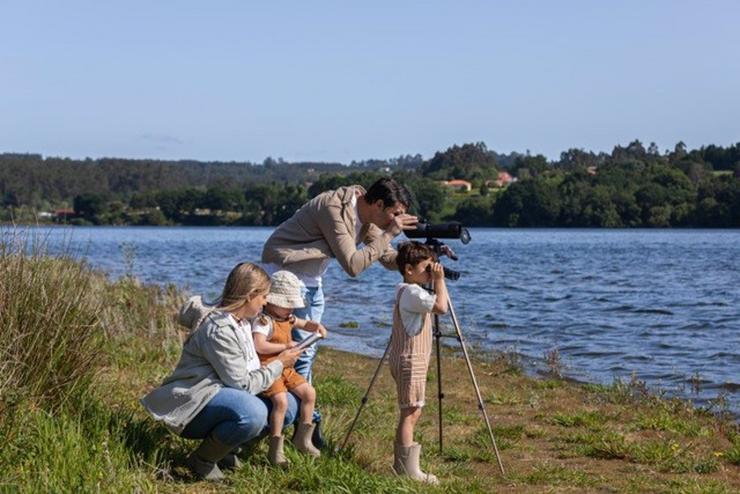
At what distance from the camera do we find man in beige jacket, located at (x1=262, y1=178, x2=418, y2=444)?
6004 millimetres

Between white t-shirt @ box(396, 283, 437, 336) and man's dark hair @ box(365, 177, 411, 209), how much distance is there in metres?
0.50

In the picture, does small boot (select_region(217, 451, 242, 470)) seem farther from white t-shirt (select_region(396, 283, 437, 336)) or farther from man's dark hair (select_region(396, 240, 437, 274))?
man's dark hair (select_region(396, 240, 437, 274))

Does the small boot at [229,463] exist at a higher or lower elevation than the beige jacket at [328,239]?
lower

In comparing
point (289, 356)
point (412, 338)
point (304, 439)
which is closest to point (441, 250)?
point (412, 338)

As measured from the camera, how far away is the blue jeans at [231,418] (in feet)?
17.5

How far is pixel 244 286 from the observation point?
213 inches

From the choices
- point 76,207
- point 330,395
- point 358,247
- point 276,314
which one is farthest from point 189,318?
point 76,207

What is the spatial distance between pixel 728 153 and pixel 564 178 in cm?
1805

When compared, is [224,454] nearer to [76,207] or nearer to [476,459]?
[476,459]

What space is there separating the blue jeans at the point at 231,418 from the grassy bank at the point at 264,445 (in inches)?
10.3

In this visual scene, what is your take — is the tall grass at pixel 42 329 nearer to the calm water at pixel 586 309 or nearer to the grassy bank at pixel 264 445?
the grassy bank at pixel 264 445

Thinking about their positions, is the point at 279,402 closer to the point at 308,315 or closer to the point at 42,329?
the point at 308,315

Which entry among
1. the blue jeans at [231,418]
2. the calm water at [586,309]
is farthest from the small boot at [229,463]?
the calm water at [586,309]

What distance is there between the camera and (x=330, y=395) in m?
8.76
